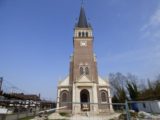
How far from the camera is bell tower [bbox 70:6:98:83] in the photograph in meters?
30.0

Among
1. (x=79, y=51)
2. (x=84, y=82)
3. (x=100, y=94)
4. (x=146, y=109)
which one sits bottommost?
(x=146, y=109)

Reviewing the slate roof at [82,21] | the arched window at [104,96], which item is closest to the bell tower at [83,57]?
the slate roof at [82,21]

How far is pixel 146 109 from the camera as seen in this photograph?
2714 cm

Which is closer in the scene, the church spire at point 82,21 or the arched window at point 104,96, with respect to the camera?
the arched window at point 104,96

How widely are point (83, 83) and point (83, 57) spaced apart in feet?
20.4

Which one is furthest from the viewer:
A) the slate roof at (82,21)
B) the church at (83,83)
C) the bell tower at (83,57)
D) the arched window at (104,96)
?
the slate roof at (82,21)

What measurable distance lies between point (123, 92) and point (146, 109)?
12.2 meters

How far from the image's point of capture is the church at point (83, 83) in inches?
1073

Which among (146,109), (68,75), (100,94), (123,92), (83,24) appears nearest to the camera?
(146,109)

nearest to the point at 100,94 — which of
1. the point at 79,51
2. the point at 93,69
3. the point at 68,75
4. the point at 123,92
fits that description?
the point at 93,69

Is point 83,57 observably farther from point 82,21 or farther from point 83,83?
point 82,21

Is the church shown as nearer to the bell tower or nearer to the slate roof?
the bell tower

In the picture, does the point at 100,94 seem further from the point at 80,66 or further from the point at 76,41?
the point at 76,41

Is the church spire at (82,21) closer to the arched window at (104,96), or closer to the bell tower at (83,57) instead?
the bell tower at (83,57)
